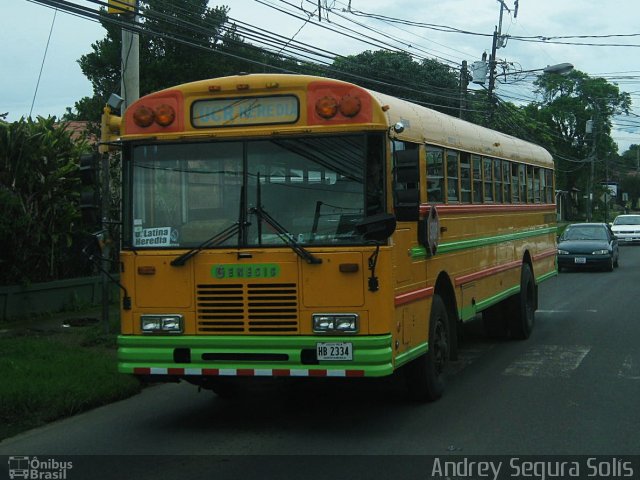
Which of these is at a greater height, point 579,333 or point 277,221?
point 277,221

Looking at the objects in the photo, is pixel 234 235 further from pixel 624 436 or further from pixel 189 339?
pixel 624 436

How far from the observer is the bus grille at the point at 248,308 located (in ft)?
23.6

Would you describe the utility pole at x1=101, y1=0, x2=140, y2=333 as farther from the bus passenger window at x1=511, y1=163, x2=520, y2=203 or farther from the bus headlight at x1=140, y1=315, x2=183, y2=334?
the bus passenger window at x1=511, y1=163, x2=520, y2=203

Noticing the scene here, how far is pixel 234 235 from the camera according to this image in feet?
24.1

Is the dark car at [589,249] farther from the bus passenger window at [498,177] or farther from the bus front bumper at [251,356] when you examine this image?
the bus front bumper at [251,356]

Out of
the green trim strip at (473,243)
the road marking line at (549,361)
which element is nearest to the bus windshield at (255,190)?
the green trim strip at (473,243)

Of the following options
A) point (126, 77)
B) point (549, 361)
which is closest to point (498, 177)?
point (549, 361)

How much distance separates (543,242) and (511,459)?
9.22m

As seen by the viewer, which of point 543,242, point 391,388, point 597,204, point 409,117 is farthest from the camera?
point 597,204

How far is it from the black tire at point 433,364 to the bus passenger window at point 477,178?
1.98 meters

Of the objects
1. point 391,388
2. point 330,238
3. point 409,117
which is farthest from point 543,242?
point 330,238

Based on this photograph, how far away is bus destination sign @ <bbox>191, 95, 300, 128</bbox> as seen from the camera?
740 centimetres

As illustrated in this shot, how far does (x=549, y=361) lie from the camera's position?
11.0 m

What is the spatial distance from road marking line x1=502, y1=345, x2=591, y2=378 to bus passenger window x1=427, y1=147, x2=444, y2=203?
2.55m
